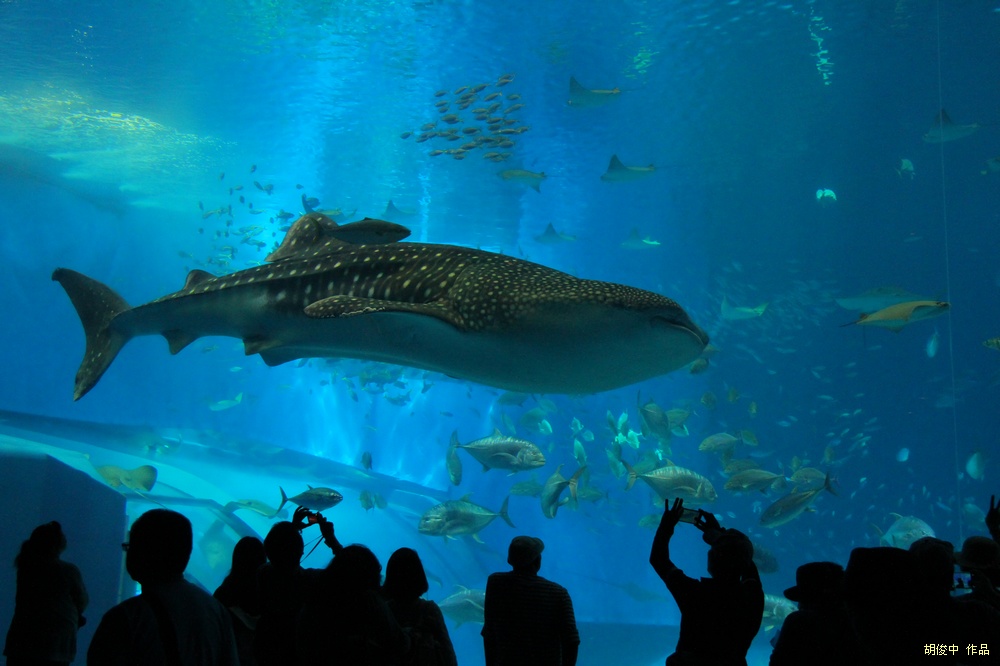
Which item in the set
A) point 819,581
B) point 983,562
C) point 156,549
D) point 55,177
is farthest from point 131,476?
point 55,177

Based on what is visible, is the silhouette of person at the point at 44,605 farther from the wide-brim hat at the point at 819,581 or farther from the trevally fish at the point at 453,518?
the trevally fish at the point at 453,518

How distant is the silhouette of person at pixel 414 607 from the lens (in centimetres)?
242

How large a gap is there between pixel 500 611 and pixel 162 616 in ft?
5.02

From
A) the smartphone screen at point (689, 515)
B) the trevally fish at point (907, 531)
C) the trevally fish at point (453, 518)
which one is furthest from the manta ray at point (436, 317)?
the trevally fish at point (907, 531)

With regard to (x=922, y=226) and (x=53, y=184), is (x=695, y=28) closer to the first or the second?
(x=922, y=226)

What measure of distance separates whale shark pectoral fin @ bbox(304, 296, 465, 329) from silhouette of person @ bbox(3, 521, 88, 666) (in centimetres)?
174

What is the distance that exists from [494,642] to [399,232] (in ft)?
12.0

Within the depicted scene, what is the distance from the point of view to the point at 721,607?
2143 millimetres

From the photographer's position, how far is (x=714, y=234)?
24.2m

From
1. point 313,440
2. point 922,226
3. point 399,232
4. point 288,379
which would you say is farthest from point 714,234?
point 288,379

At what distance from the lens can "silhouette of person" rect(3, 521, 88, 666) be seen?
2904mm

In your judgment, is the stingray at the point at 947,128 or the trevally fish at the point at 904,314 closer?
the trevally fish at the point at 904,314

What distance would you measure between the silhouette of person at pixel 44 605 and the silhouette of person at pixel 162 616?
168 centimetres

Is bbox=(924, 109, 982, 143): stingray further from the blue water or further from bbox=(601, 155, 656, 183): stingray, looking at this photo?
bbox=(601, 155, 656, 183): stingray
